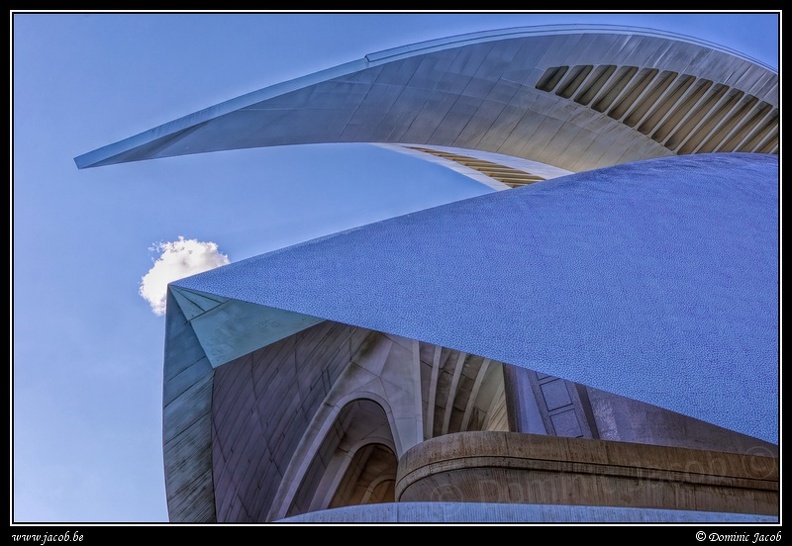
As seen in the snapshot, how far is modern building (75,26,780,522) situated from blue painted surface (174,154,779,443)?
17 mm

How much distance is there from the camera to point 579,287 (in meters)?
4.16

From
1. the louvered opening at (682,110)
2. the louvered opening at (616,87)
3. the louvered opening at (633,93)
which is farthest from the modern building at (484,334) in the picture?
the louvered opening at (682,110)

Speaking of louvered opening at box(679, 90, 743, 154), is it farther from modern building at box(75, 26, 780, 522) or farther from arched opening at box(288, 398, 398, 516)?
arched opening at box(288, 398, 398, 516)

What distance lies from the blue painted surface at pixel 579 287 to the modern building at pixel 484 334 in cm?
2

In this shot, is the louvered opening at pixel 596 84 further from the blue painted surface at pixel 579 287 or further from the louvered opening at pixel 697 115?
the blue painted surface at pixel 579 287

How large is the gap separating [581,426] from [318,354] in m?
3.65

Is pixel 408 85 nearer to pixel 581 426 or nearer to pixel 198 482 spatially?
pixel 581 426

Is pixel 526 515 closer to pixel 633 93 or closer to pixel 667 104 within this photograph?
pixel 633 93

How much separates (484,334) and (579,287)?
3.06ft

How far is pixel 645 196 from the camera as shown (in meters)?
5.72

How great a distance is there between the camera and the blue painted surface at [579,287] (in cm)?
344

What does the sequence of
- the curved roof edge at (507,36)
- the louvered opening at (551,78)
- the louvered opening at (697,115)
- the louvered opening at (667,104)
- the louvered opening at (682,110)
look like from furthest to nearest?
the louvered opening at (697,115), the louvered opening at (682,110), the louvered opening at (667,104), the louvered opening at (551,78), the curved roof edge at (507,36)

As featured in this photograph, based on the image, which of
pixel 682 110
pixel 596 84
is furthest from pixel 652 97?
pixel 596 84

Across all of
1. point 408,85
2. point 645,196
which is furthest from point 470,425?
point 645,196
